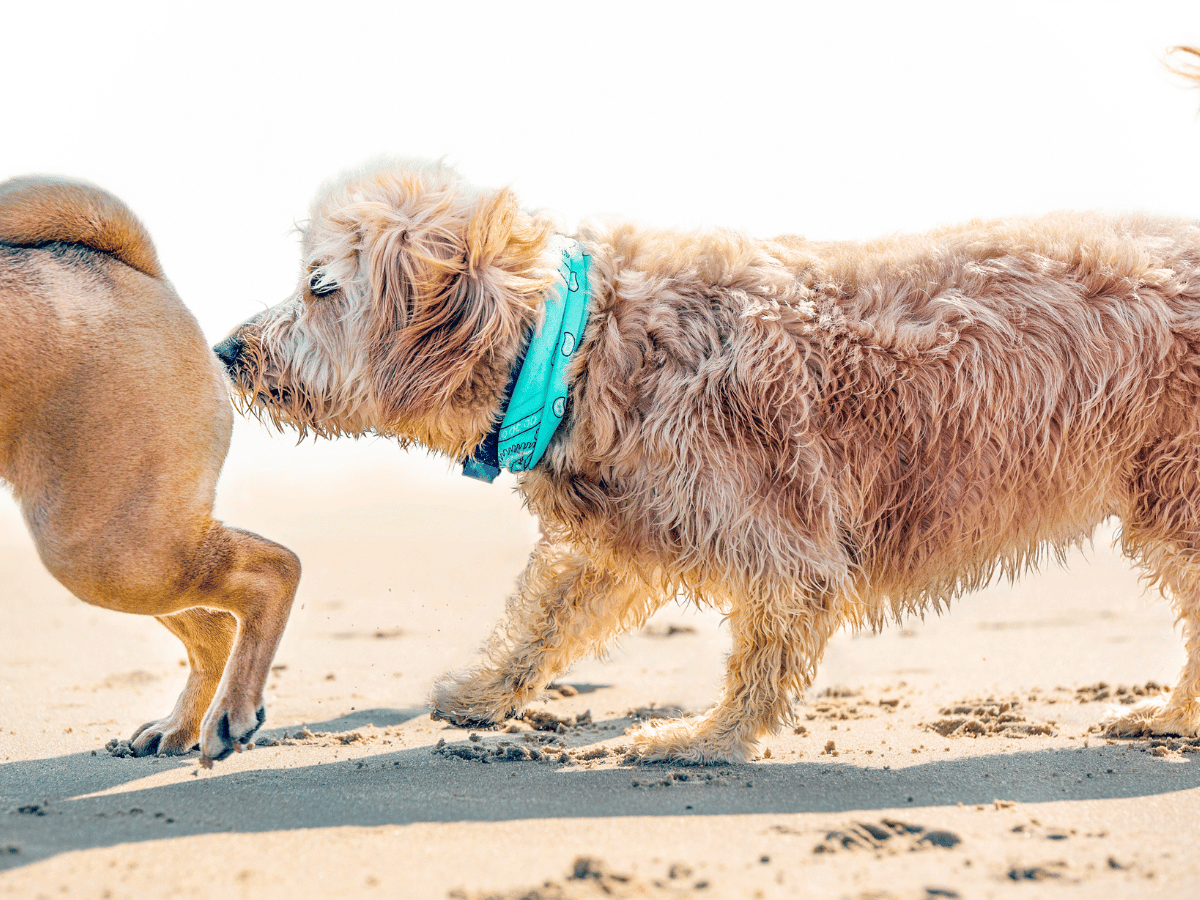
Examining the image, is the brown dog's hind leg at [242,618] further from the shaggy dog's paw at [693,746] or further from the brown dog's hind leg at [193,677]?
the shaggy dog's paw at [693,746]

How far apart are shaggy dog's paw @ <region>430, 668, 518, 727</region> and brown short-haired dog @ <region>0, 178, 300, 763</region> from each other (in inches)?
37.8

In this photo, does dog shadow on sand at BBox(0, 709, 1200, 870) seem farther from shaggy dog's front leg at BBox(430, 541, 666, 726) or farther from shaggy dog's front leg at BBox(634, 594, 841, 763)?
shaggy dog's front leg at BBox(430, 541, 666, 726)

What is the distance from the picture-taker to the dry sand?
2389 mm

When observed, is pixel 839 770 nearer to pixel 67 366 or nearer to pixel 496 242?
pixel 496 242

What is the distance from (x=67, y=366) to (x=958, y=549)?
3.02 metres

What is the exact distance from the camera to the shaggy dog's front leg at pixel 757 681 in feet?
12.0

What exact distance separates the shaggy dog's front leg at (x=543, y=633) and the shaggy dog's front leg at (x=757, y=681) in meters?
0.69

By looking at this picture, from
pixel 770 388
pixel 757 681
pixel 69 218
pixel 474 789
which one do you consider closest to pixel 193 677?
pixel 474 789

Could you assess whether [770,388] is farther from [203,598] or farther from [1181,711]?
[1181,711]

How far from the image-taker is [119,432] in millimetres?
3293

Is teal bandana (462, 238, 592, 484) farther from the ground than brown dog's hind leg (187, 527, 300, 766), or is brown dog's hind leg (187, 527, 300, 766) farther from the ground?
teal bandana (462, 238, 592, 484)

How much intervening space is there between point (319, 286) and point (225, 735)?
154 cm

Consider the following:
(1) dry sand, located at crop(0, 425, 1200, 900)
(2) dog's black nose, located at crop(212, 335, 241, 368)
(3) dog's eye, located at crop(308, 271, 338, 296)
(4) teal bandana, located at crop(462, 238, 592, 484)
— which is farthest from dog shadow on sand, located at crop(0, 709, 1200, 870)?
(3) dog's eye, located at crop(308, 271, 338, 296)

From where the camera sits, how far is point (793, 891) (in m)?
2.30
